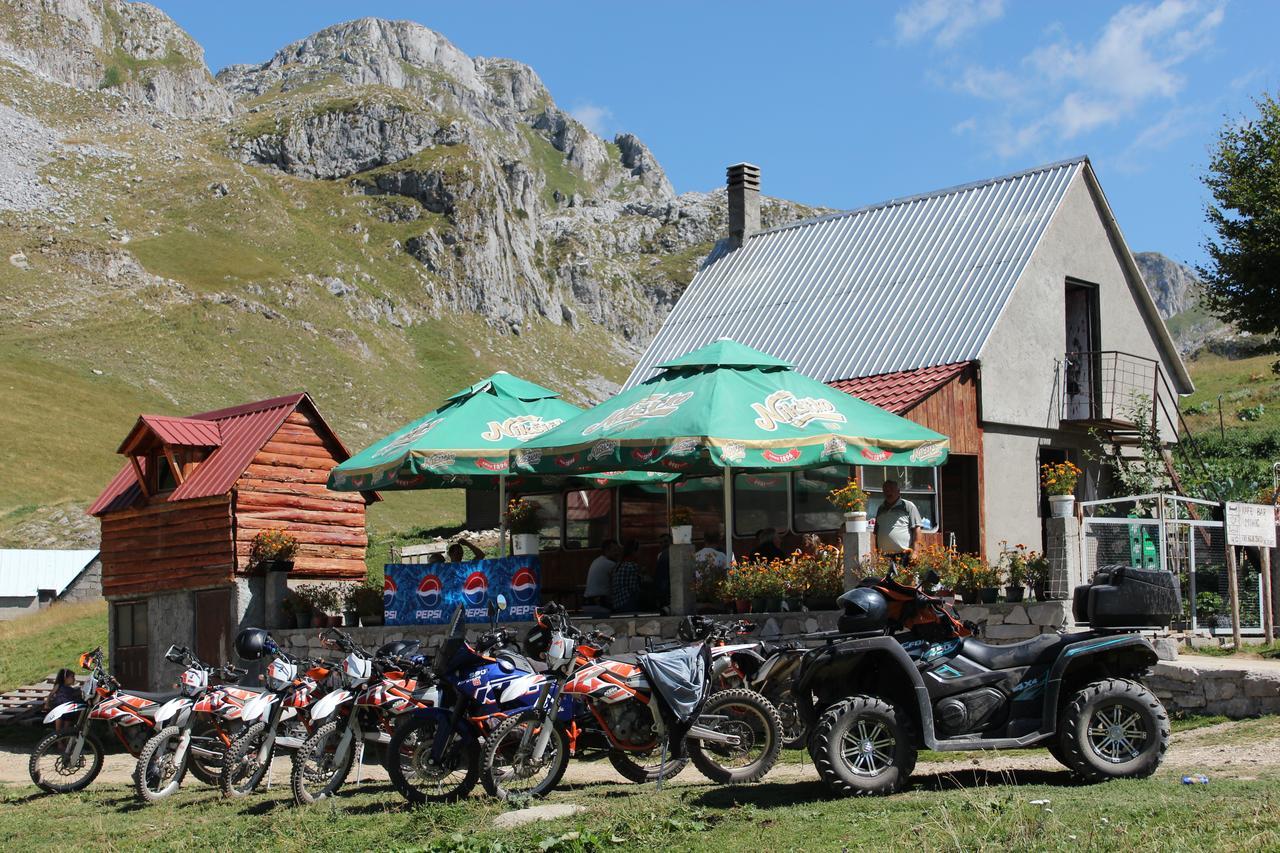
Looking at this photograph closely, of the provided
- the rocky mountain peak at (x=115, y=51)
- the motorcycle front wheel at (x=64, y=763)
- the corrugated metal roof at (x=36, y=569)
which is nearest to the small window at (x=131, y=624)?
the motorcycle front wheel at (x=64, y=763)

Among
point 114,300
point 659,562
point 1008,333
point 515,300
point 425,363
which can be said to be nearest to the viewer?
point 659,562

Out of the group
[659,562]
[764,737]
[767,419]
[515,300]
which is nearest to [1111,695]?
[764,737]

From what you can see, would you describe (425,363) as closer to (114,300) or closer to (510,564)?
(114,300)

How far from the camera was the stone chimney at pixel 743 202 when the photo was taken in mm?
26844

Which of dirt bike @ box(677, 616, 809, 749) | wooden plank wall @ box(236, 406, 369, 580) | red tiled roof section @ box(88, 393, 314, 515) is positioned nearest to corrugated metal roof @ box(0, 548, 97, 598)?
red tiled roof section @ box(88, 393, 314, 515)

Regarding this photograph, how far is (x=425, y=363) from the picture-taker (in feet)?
367

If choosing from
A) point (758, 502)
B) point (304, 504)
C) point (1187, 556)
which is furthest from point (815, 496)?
point (304, 504)

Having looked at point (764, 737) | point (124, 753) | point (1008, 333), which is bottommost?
point (124, 753)

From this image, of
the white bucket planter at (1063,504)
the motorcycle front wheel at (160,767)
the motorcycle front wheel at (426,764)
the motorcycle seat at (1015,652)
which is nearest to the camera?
the motorcycle seat at (1015,652)

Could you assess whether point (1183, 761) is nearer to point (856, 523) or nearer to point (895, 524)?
point (856, 523)

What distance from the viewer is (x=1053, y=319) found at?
20.3 meters

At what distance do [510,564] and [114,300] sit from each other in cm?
8284

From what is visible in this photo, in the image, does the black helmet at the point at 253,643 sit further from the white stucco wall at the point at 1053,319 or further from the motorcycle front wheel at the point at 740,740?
the white stucco wall at the point at 1053,319

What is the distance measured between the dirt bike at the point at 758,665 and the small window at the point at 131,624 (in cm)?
1402
